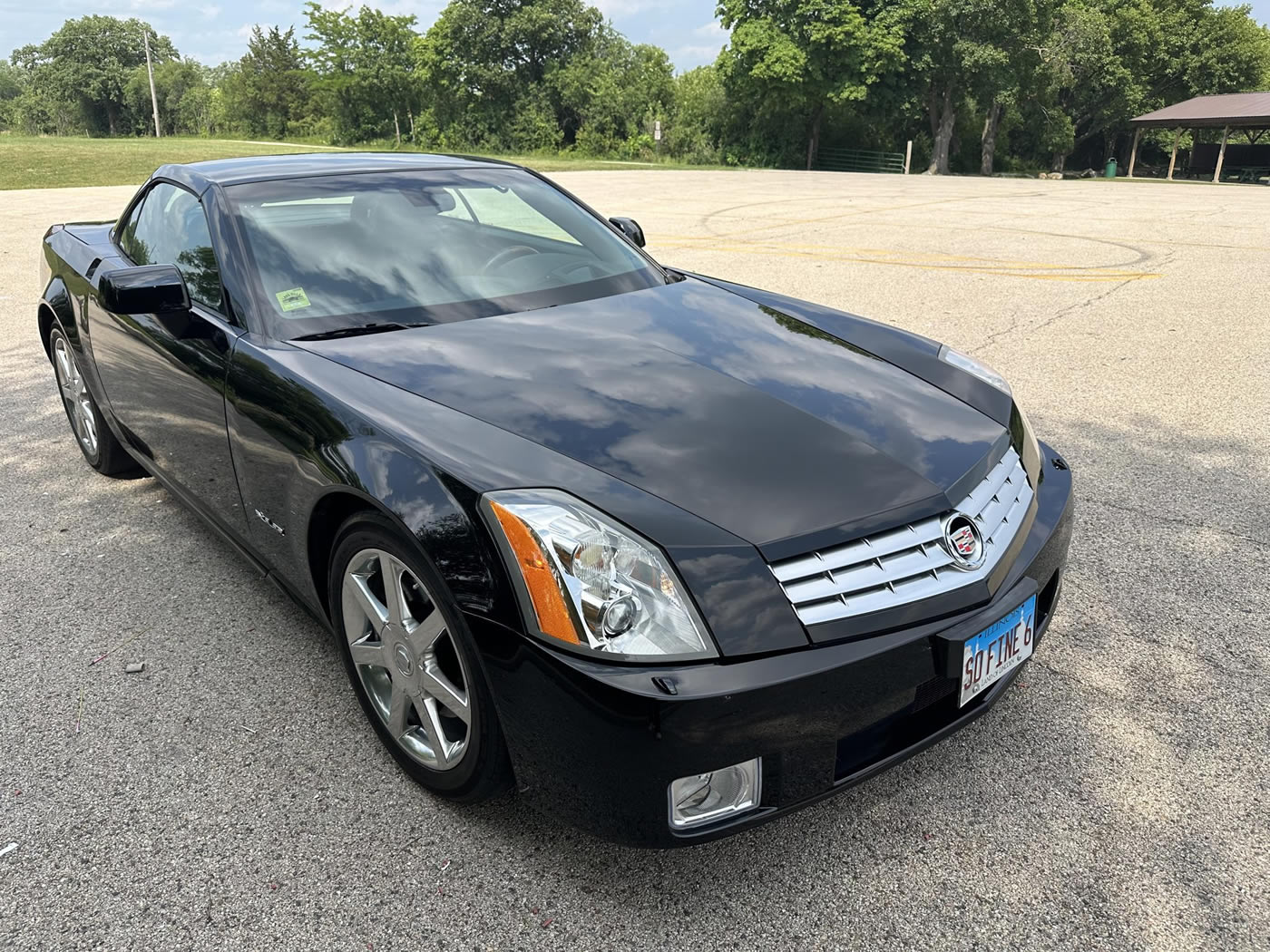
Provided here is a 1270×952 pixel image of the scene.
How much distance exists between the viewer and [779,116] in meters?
46.3

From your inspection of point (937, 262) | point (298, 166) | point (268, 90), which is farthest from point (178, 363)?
point (268, 90)

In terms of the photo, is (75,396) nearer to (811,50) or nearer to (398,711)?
(398,711)

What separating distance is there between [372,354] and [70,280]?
241cm

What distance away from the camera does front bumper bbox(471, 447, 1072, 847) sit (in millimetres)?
1644

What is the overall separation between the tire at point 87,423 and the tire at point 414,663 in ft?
7.15

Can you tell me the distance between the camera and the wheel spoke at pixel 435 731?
2.10 metres

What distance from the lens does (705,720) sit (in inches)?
64.2

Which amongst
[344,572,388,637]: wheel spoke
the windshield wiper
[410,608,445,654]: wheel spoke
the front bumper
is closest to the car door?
the windshield wiper

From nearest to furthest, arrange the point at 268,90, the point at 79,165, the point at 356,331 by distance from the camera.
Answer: the point at 356,331 < the point at 79,165 < the point at 268,90

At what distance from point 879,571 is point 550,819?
2.86 ft

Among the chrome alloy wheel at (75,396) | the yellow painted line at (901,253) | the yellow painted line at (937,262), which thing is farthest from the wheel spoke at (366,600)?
the yellow painted line at (901,253)

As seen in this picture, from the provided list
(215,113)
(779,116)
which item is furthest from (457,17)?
(215,113)

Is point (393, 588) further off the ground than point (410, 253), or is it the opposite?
point (410, 253)

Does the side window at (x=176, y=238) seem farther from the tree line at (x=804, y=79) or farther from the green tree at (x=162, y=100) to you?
the green tree at (x=162, y=100)
